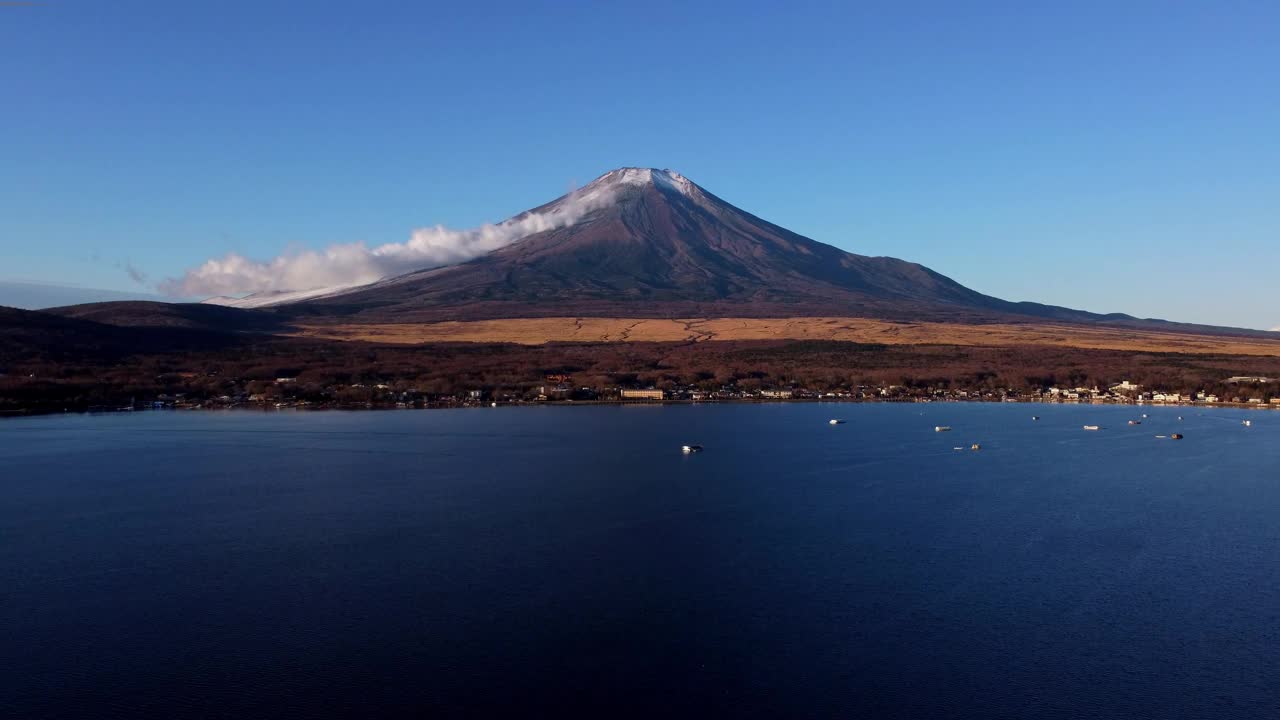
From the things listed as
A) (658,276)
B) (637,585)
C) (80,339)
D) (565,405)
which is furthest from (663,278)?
(637,585)

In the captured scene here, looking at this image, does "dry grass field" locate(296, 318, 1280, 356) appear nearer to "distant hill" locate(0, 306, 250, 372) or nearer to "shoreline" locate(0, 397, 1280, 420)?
"distant hill" locate(0, 306, 250, 372)

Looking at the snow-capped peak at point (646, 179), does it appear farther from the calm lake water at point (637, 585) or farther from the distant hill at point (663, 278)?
the calm lake water at point (637, 585)

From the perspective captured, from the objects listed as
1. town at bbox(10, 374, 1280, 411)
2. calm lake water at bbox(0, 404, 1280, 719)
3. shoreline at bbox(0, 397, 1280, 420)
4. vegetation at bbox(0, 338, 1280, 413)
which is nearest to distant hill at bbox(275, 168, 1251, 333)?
vegetation at bbox(0, 338, 1280, 413)

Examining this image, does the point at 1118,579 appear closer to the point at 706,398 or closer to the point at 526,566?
the point at 526,566

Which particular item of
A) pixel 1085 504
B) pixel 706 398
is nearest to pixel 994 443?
pixel 1085 504

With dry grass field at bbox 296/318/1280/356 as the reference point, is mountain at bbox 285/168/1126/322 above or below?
above
